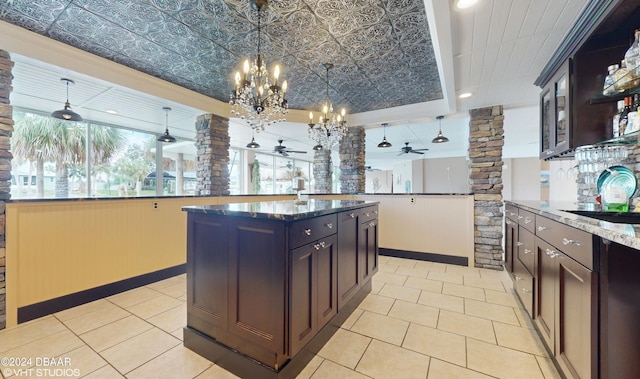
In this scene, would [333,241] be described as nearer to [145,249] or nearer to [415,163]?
[145,249]

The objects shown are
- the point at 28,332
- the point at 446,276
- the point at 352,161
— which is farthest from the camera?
the point at 352,161

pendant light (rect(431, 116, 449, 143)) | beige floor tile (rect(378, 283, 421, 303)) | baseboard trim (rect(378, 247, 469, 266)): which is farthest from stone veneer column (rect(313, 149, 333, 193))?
beige floor tile (rect(378, 283, 421, 303))

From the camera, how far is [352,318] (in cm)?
219

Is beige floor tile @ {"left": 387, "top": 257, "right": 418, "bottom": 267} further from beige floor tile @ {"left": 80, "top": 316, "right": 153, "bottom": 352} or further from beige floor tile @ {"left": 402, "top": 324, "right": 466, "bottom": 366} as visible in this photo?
beige floor tile @ {"left": 80, "top": 316, "right": 153, "bottom": 352}

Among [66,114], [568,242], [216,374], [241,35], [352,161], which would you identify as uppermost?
[241,35]

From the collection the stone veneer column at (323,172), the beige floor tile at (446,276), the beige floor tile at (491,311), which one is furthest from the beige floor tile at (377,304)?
the stone veneer column at (323,172)

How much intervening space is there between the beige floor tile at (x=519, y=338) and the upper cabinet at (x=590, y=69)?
1.51m

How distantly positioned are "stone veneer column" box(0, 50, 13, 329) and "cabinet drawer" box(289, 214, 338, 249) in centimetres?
239

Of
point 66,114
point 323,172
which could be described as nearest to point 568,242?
point 323,172

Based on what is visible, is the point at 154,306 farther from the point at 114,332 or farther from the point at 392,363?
the point at 392,363

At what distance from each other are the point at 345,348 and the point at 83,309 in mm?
2401

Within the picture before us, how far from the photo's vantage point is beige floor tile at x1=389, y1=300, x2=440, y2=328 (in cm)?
212

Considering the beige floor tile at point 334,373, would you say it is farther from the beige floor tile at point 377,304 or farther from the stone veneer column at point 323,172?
the stone veneer column at point 323,172

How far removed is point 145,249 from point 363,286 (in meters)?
2.48
